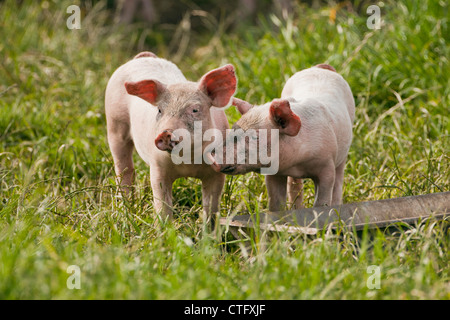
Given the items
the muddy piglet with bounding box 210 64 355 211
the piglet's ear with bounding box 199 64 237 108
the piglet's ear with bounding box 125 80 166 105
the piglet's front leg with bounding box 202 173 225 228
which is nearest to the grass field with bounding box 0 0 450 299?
the piglet's front leg with bounding box 202 173 225 228

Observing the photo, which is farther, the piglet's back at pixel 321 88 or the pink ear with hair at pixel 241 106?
the piglet's back at pixel 321 88

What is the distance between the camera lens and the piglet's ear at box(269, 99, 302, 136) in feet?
11.2

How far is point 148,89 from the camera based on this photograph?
3.43 m

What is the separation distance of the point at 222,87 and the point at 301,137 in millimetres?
512

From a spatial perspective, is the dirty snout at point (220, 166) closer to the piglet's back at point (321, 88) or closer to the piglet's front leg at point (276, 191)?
the piglet's front leg at point (276, 191)

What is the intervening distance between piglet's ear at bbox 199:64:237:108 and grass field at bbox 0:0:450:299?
0.57m

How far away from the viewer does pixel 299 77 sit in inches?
171

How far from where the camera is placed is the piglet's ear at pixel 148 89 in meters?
3.41

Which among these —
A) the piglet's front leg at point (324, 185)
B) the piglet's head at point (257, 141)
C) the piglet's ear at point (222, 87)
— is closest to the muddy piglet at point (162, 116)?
the piglet's ear at point (222, 87)

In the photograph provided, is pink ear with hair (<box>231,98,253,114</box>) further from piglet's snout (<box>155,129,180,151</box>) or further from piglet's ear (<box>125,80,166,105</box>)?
piglet's snout (<box>155,129,180,151</box>)

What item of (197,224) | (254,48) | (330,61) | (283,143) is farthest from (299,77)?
(254,48)

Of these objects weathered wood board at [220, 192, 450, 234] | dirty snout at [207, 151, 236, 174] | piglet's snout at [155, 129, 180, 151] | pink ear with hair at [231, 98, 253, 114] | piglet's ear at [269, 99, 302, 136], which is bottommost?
weathered wood board at [220, 192, 450, 234]
